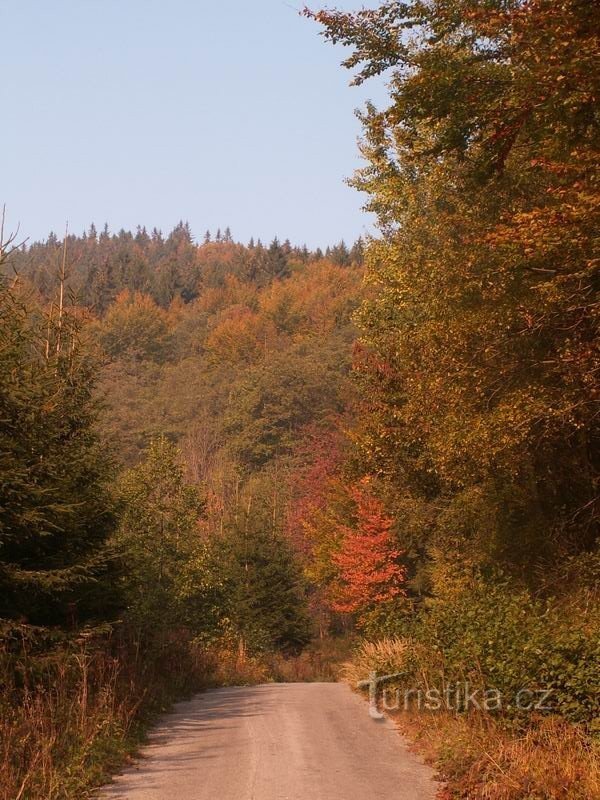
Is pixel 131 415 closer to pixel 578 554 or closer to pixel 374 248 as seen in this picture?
pixel 374 248

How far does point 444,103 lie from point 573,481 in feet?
29.7

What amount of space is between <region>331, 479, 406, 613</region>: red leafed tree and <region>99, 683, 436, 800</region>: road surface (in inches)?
746

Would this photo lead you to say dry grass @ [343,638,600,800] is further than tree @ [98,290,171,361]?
No

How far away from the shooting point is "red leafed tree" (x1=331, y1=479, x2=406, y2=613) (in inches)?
1447

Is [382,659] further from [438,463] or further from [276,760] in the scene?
[276,760]

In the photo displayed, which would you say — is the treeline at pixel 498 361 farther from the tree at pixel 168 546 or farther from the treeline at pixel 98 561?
the tree at pixel 168 546

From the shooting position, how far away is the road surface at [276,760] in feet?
31.4

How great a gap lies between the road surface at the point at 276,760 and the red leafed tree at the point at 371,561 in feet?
62.2

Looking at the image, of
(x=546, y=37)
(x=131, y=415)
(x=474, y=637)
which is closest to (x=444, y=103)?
(x=546, y=37)

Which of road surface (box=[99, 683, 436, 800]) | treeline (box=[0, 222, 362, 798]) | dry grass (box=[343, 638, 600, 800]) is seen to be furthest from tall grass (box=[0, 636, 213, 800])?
dry grass (box=[343, 638, 600, 800])

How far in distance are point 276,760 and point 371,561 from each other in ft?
84.0

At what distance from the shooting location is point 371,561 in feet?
120

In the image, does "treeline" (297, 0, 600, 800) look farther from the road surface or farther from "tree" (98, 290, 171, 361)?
"tree" (98, 290, 171, 361)

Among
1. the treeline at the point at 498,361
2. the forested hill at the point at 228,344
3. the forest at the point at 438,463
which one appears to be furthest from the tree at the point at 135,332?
the treeline at the point at 498,361
